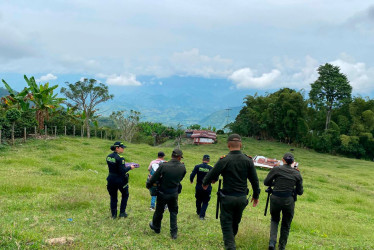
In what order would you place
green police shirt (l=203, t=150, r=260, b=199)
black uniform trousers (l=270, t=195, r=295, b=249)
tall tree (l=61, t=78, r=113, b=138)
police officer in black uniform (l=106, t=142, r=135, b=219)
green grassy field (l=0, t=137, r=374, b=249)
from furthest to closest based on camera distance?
tall tree (l=61, t=78, r=113, b=138)
police officer in black uniform (l=106, t=142, r=135, b=219)
black uniform trousers (l=270, t=195, r=295, b=249)
green grassy field (l=0, t=137, r=374, b=249)
green police shirt (l=203, t=150, r=260, b=199)

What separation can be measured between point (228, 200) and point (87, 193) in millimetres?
7137

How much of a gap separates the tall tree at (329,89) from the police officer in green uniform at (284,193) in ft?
193

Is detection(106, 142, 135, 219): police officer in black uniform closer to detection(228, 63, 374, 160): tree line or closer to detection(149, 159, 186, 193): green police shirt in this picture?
detection(149, 159, 186, 193): green police shirt

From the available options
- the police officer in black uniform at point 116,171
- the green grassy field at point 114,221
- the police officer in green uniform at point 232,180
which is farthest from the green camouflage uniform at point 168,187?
the police officer in green uniform at point 232,180

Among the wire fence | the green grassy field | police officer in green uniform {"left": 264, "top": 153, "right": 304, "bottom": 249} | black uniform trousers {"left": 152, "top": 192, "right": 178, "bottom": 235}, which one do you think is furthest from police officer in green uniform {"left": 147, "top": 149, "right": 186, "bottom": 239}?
the wire fence

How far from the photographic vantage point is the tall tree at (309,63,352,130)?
2333 inches

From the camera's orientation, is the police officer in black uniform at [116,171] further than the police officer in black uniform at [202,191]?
No

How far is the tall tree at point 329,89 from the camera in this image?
59.2 m

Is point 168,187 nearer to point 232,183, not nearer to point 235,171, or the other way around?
point 232,183

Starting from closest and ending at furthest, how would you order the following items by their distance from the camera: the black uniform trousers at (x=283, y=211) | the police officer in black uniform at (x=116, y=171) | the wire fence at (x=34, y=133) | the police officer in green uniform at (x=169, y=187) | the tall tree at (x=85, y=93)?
the black uniform trousers at (x=283, y=211) < the police officer in green uniform at (x=169, y=187) < the police officer in black uniform at (x=116, y=171) < the wire fence at (x=34, y=133) < the tall tree at (x=85, y=93)

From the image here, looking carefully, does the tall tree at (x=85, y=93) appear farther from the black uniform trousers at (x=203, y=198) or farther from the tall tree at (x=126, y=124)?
the black uniform trousers at (x=203, y=198)

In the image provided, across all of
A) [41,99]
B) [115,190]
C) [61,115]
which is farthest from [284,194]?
[61,115]

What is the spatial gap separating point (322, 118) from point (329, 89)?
6.33 m

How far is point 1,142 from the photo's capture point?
23203 mm
